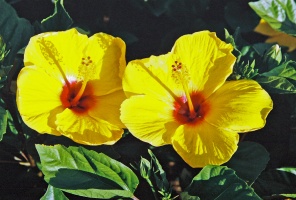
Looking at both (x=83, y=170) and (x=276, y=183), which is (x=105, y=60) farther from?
(x=276, y=183)

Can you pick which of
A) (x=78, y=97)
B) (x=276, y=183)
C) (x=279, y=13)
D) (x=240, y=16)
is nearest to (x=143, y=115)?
(x=78, y=97)

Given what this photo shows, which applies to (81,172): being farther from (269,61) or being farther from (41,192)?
(269,61)

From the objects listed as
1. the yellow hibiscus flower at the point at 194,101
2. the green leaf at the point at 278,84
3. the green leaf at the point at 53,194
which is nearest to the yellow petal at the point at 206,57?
the yellow hibiscus flower at the point at 194,101

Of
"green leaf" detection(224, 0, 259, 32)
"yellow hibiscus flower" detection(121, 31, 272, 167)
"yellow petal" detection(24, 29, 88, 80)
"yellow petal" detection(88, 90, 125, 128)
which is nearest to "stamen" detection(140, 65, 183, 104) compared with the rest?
"yellow hibiscus flower" detection(121, 31, 272, 167)

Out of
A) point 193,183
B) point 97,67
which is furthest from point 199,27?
point 193,183

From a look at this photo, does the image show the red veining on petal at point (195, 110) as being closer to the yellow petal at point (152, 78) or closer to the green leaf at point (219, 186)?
the yellow petal at point (152, 78)

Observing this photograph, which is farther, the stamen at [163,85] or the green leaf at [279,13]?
the green leaf at [279,13]
